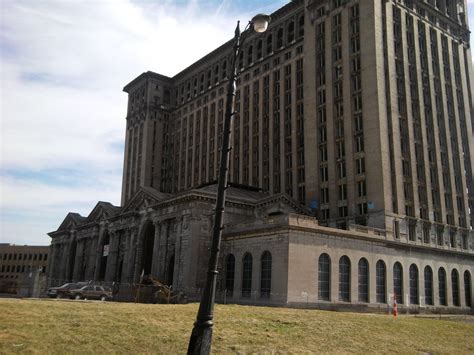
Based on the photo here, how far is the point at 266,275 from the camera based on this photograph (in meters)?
50.0

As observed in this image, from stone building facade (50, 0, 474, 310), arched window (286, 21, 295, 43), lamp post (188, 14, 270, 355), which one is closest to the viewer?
lamp post (188, 14, 270, 355)

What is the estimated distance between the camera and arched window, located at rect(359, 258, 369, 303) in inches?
2048

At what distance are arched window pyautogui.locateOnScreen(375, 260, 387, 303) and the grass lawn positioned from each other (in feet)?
82.2

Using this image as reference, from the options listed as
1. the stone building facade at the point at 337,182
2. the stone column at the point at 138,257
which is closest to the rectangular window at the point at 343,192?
the stone building facade at the point at 337,182

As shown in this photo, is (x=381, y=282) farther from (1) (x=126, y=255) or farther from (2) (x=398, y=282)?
(1) (x=126, y=255)

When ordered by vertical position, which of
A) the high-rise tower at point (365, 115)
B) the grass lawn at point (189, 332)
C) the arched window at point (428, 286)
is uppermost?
the high-rise tower at point (365, 115)

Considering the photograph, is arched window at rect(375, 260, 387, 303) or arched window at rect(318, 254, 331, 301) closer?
arched window at rect(318, 254, 331, 301)

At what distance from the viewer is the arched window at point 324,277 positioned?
160ft

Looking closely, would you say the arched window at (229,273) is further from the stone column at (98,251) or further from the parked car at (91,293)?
the stone column at (98,251)

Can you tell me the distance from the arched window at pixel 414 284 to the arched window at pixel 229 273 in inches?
901

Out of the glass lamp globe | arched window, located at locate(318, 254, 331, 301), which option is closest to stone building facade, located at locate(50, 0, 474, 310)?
arched window, located at locate(318, 254, 331, 301)

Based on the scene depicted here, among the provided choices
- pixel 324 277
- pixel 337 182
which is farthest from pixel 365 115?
pixel 324 277

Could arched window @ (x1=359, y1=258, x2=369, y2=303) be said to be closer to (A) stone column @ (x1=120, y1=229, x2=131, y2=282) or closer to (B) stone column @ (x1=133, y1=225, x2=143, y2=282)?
(B) stone column @ (x1=133, y1=225, x2=143, y2=282)

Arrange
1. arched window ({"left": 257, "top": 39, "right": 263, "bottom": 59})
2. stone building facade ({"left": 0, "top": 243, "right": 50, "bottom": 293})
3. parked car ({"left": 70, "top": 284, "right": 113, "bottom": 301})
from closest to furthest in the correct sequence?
parked car ({"left": 70, "top": 284, "right": 113, "bottom": 301}) → arched window ({"left": 257, "top": 39, "right": 263, "bottom": 59}) → stone building facade ({"left": 0, "top": 243, "right": 50, "bottom": 293})
